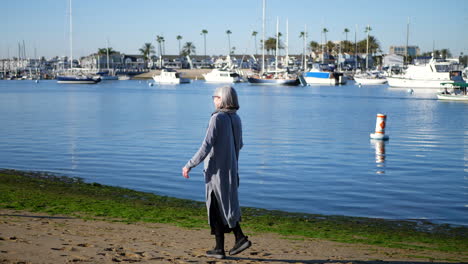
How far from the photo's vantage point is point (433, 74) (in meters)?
114

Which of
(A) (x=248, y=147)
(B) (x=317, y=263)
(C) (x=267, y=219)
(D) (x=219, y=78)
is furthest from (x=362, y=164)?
(D) (x=219, y=78)

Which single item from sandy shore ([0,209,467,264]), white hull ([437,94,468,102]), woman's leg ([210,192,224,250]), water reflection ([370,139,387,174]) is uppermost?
woman's leg ([210,192,224,250])

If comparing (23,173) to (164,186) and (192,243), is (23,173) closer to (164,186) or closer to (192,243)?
(164,186)

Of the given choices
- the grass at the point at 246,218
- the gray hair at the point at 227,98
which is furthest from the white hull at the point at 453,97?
the gray hair at the point at 227,98

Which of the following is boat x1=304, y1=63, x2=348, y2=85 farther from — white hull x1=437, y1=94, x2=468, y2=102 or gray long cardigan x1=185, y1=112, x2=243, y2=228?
gray long cardigan x1=185, y1=112, x2=243, y2=228

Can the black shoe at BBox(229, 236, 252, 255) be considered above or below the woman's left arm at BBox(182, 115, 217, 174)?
below

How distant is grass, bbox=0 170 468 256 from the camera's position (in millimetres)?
10656

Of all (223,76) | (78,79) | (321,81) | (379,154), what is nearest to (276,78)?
(321,81)

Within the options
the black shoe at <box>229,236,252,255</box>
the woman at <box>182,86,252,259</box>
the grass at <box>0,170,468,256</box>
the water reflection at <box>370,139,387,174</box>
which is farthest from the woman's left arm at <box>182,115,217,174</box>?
the water reflection at <box>370,139,387,174</box>

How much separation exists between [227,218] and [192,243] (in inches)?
59.8

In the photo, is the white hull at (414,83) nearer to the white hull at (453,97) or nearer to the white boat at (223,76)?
the white hull at (453,97)

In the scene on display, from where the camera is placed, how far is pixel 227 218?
773 centimetres

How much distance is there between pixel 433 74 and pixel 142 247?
369ft

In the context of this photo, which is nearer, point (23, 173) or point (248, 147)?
point (23, 173)
